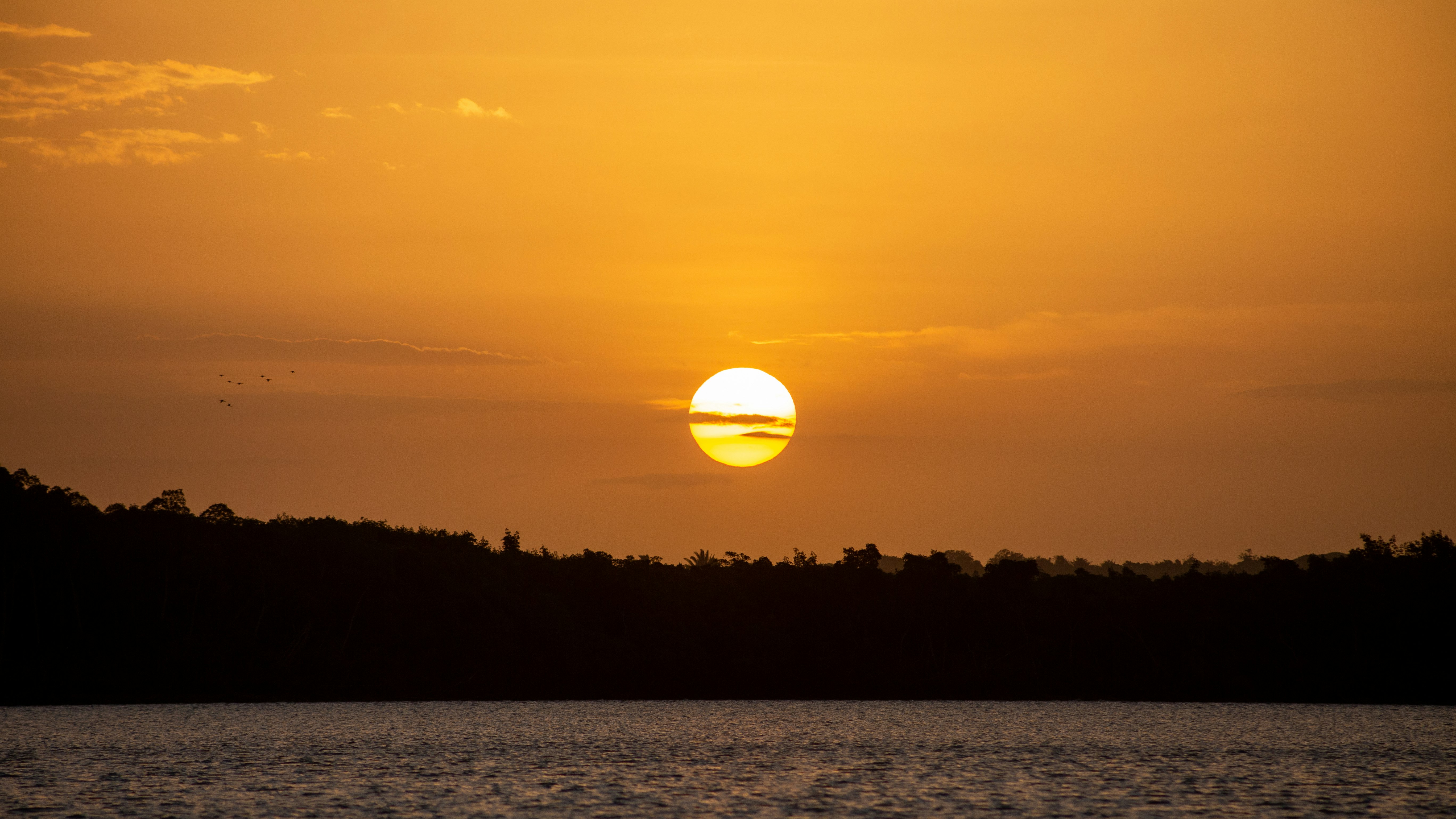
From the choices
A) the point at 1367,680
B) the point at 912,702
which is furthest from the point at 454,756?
the point at 1367,680

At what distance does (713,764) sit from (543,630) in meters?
105

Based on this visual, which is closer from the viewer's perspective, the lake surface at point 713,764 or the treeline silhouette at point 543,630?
the lake surface at point 713,764

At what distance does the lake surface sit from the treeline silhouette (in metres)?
13.0

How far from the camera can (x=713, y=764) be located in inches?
3634

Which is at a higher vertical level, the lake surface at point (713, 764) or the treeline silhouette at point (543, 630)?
the treeline silhouette at point (543, 630)

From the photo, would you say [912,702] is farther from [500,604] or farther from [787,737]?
[787,737]

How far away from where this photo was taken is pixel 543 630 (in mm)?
194000

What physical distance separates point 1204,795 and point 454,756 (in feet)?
166

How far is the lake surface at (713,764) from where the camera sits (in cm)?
6756

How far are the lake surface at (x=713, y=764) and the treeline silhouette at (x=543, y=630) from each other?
42.6ft

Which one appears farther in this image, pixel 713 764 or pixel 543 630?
pixel 543 630

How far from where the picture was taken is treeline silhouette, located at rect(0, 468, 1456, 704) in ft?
530

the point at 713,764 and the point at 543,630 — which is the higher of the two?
the point at 543,630

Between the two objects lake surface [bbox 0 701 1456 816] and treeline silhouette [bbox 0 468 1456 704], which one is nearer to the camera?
lake surface [bbox 0 701 1456 816]
